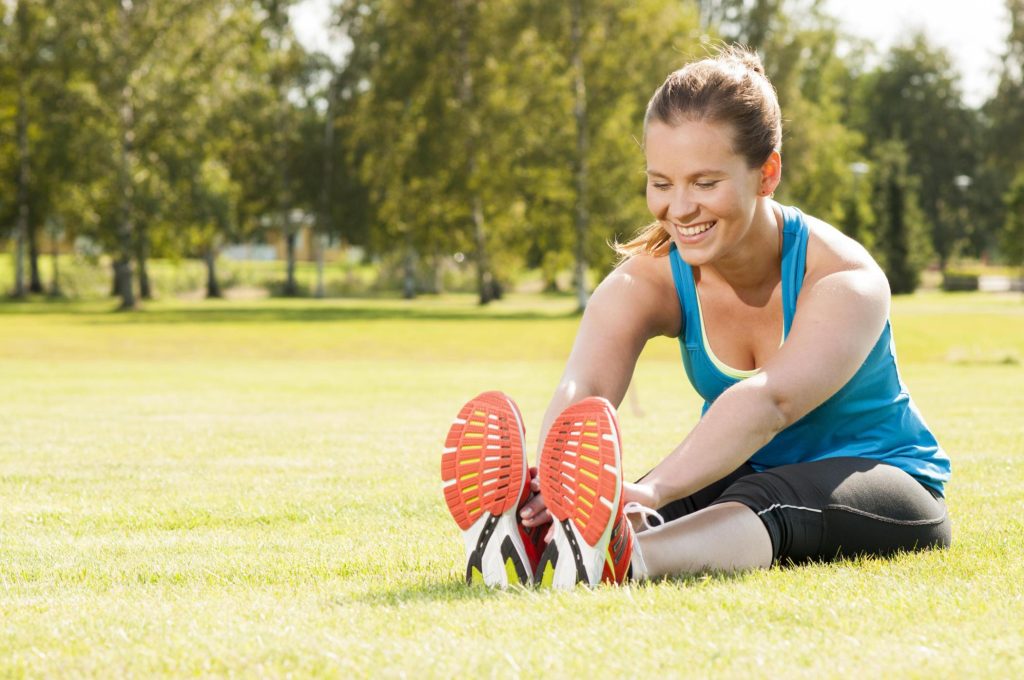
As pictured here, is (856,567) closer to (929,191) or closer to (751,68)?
(751,68)

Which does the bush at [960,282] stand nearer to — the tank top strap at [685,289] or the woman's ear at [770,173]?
the tank top strap at [685,289]

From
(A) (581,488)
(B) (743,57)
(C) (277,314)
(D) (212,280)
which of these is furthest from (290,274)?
(A) (581,488)

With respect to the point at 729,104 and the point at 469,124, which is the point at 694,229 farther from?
the point at 469,124

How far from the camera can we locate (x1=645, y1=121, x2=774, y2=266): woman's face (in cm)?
364

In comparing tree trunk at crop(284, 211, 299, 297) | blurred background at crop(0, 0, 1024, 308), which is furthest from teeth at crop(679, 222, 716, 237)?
tree trunk at crop(284, 211, 299, 297)

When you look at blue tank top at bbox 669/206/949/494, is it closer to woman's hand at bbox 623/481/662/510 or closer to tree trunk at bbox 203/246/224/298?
woman's hand at bbox 623/481/662/510

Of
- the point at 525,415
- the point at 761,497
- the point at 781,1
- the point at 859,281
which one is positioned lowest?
the point at 525,415

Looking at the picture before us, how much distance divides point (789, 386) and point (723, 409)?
20 centimetres

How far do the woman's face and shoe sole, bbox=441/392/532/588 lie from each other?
75 cm

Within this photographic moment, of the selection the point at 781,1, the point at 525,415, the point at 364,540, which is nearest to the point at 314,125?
the point at 781,1

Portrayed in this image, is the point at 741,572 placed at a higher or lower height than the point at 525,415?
higher

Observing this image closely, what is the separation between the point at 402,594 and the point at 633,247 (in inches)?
56.8

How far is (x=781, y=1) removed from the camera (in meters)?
49.7

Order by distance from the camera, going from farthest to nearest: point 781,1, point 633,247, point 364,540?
1. point 781,1
2. point 364,540
3. point 633,247
